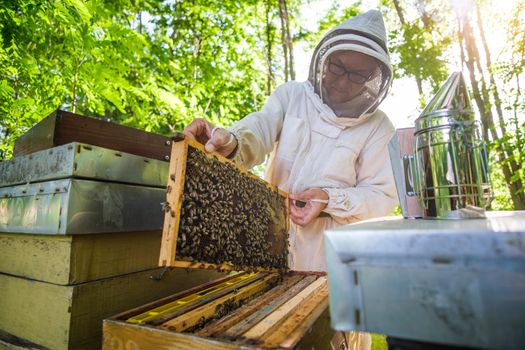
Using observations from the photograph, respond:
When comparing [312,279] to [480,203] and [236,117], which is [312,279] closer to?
[480,203]

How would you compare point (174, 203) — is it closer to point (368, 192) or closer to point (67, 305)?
point (67, 305)

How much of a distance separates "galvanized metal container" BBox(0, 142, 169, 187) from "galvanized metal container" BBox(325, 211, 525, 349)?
1229mm

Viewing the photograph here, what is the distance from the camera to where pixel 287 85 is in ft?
10.2

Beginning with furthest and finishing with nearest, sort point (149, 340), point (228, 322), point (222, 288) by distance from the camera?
1. point (222, 288)
2. point (228, 322)
3. point (149, 340)

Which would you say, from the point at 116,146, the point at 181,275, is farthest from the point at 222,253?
the point at 116,146

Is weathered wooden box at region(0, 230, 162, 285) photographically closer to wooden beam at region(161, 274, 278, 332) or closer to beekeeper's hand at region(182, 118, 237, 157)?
wooden beam at region(161, 274, 278, 332)

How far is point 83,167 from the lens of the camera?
1.40m

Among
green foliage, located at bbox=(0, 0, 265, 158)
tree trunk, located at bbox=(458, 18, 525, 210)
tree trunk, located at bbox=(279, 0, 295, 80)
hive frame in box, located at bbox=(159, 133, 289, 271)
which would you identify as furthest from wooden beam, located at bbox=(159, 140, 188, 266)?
tree trunk, located at bbox=(458, 18, 525, 210)

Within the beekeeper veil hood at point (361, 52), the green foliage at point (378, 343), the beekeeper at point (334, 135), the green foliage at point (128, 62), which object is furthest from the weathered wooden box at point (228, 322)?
the green foliage at point (378, 343)

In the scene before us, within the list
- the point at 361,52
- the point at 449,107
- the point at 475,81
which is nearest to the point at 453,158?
the point at 449,107

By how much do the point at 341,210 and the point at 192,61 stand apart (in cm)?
481

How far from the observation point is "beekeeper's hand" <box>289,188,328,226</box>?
2.37 m

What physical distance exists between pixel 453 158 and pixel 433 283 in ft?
2.15

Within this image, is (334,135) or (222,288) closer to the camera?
(222,288)
